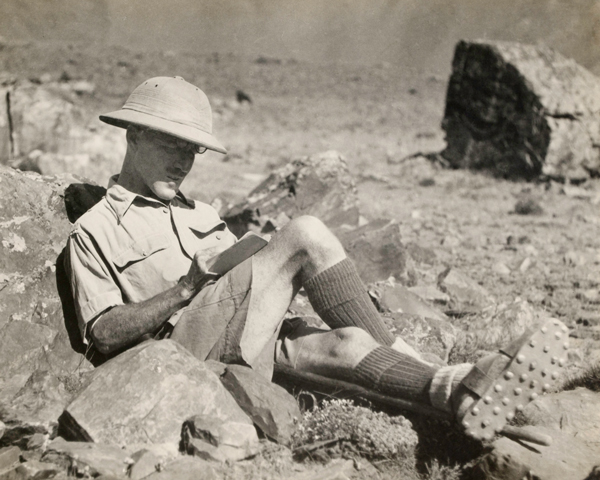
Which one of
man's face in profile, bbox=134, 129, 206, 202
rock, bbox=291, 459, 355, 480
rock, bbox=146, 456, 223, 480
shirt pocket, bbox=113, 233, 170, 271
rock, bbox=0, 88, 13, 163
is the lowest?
rock, bbox=0, 88, 13, 163

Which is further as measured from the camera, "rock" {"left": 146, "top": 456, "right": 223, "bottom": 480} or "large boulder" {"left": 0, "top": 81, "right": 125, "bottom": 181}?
"large boulder" {"left": 0, "top": 81, "right": 125, "bottom": 181}

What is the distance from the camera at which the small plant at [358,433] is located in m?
2.80

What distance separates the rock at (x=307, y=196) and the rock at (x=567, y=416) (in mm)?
3727

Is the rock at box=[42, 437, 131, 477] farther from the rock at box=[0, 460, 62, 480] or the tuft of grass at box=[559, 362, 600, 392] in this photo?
the tuft of grass at box=[559, 362, 600, 392]

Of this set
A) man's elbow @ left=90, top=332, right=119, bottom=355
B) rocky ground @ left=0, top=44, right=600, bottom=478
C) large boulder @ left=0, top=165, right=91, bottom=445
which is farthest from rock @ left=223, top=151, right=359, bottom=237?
man's elbow @ left=90, top=332, right=119, bottom=355

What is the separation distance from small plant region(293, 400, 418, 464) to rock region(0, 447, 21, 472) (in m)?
1.18

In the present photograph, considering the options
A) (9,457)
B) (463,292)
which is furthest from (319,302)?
(463,292)

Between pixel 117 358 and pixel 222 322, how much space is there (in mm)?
556

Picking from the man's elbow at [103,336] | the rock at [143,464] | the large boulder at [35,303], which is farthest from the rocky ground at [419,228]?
the man's elbow at [103,336]

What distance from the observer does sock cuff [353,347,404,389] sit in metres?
2.98

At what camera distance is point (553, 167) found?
36.2 feet

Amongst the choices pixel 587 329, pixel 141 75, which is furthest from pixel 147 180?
pixel 141 75

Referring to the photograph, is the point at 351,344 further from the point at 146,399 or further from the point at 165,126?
the point at 165,126

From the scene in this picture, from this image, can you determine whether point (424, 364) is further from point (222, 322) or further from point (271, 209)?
point (271, 209)
